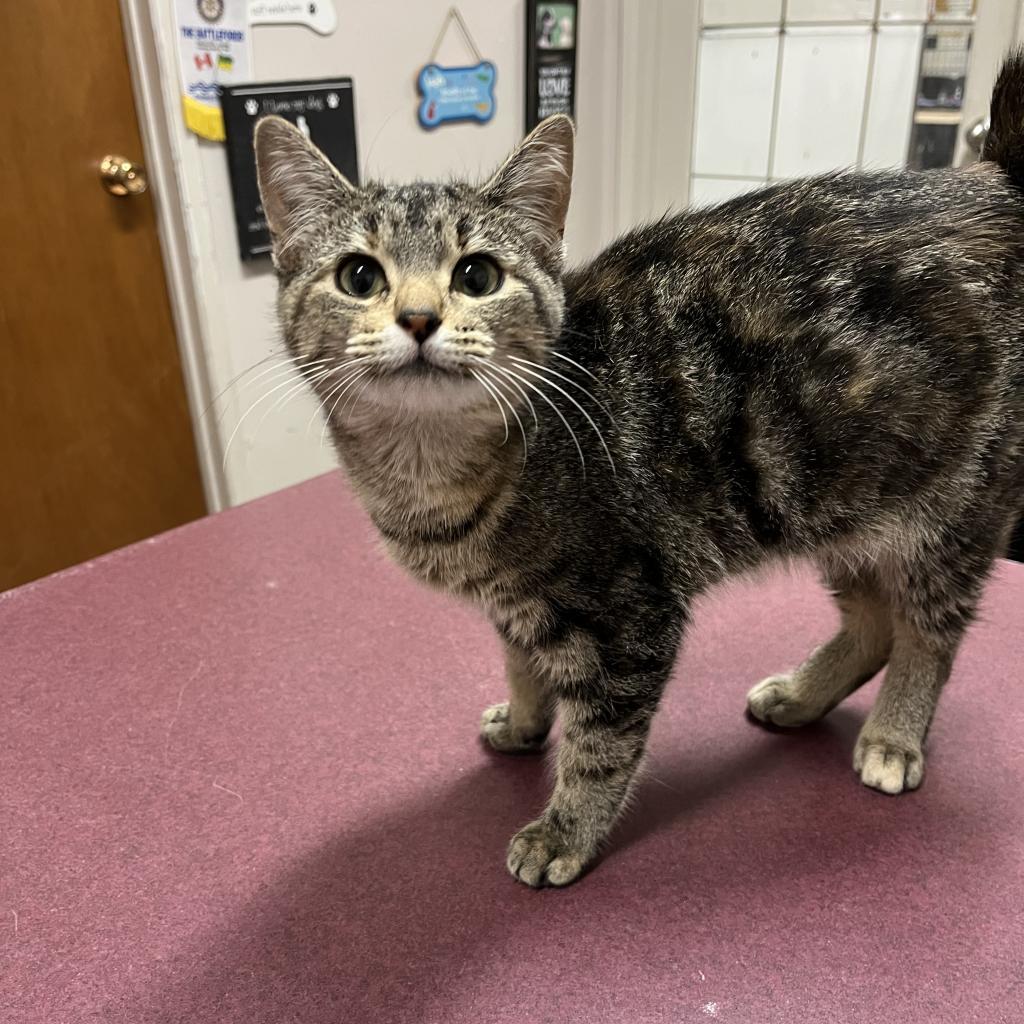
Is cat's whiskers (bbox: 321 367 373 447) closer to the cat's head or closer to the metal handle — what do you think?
the cat's head

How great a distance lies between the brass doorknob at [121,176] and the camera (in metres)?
1.95

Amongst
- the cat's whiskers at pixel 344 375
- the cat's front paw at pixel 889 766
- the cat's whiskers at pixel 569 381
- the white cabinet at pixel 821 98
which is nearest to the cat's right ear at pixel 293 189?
the cat's whiskers at pixel 344 375

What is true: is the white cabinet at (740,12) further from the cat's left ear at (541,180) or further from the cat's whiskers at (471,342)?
the cat's whiskers at (471,342)

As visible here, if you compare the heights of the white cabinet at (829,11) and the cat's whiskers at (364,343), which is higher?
the white cabinet at (829,11)

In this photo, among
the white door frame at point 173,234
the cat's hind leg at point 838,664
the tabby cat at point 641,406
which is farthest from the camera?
the white door frame at point 173,234

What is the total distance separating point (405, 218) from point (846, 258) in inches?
16.9

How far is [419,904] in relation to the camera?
0.87 meters

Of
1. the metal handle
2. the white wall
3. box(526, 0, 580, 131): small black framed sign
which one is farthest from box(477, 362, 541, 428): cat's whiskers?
box(526, 0, 580, 131): small black framed sign

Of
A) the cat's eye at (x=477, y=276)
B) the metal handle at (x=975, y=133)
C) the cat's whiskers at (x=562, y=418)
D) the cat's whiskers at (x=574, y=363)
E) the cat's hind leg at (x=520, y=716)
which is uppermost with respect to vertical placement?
the metal handle at (x=975, y=133)

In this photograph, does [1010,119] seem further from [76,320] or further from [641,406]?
[76,320]

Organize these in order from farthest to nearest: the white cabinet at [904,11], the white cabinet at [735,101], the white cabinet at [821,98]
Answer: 1. the white cabinet at [735,101]
2. the white cabinet at [821,98]
3. the white cabinet at [904,11]

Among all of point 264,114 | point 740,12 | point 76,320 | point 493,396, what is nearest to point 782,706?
point 493,396

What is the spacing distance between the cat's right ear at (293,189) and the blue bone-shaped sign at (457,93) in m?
1.49

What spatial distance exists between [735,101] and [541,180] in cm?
180
